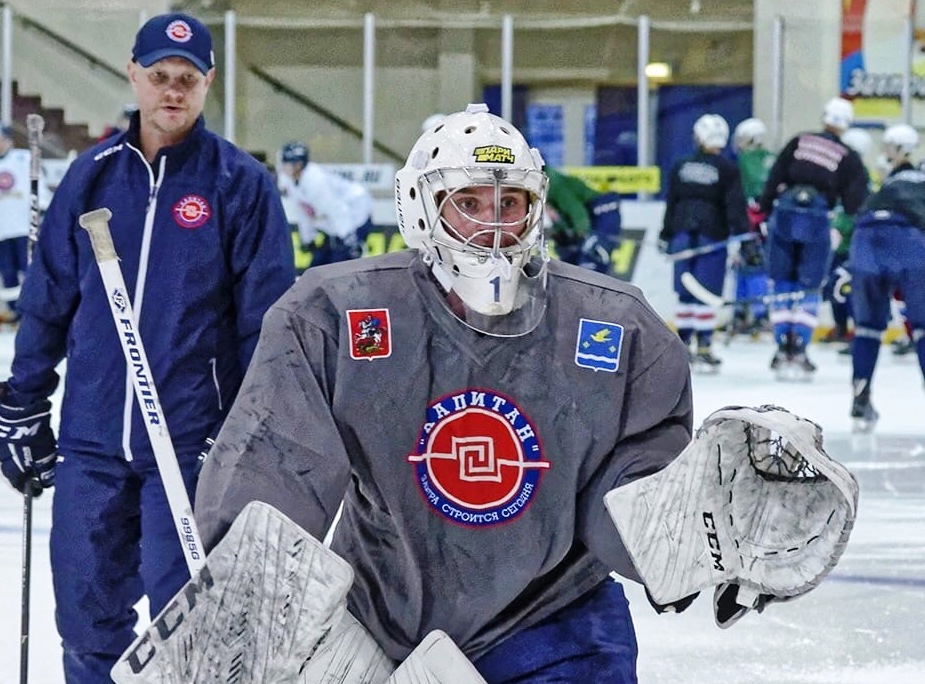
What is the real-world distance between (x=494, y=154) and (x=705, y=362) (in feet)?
23.1

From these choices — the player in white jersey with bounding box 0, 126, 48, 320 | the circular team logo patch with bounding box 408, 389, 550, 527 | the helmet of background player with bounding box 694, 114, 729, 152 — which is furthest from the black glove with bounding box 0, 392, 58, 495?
the player in white jersey with bounding box 0, 126, 48, 320

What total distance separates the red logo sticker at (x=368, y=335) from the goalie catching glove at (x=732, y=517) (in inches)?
11.9

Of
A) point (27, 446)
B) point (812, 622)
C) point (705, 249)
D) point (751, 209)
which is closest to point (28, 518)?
point (27, 446)

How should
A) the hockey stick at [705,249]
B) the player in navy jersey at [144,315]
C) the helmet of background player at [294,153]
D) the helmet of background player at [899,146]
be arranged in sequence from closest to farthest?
the player in navy jersey at [144,315] → the helmet of background player at [899,146] → the hockey stick at [705,249] → the helmet of background player at [294,153]

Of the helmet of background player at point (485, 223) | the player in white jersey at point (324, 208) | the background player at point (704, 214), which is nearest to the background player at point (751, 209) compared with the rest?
the background player at point (704, 214)

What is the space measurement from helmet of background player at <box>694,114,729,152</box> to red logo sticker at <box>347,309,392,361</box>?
295 inches

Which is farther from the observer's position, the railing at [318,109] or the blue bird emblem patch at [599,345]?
the railing at [318,109]

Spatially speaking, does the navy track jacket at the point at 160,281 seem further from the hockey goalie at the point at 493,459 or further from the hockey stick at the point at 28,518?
the hockey goalie at the point at 493,459

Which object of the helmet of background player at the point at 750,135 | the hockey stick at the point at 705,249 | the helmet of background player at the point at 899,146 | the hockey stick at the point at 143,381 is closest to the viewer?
the hockey stick at the point at 143,381

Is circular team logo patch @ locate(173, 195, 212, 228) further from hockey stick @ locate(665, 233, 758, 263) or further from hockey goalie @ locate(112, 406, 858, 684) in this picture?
hockey stick @ locate(665, 233, 758, 263)

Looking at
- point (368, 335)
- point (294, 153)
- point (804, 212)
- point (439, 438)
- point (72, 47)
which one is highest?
point (72, 47)

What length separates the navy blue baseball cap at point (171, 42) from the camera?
8.57 ft

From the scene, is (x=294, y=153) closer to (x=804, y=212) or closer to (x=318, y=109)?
(x=318, y=109)

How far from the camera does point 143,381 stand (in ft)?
8.28
